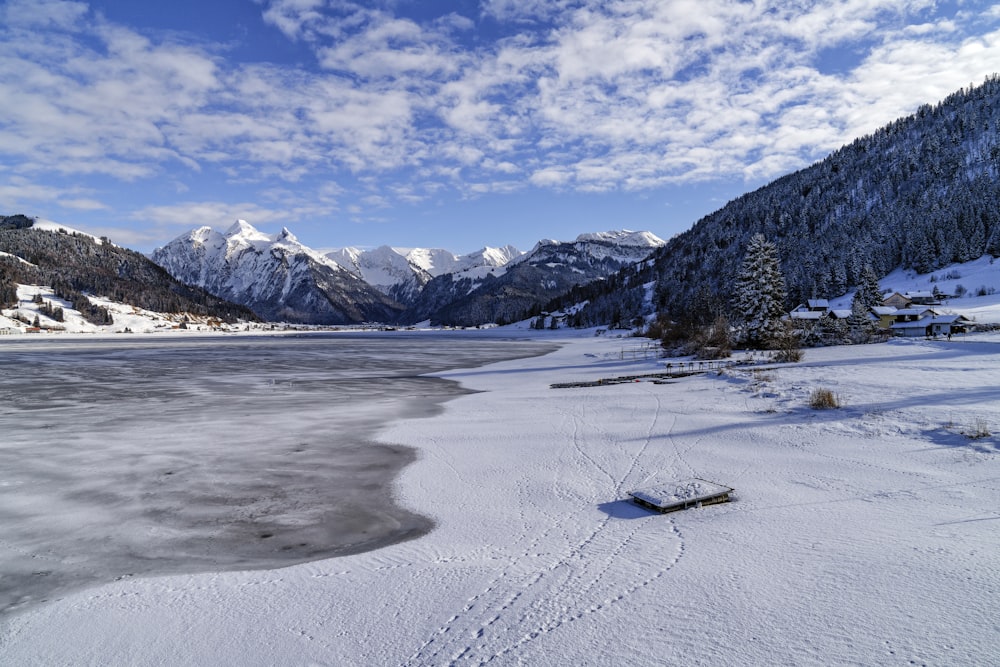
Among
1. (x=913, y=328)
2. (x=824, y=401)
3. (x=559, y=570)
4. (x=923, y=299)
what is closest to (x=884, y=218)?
(x=923, y=299)

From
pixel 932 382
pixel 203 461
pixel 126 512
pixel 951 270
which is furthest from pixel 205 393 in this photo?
pixel 951 270

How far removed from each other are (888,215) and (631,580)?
18342 cm

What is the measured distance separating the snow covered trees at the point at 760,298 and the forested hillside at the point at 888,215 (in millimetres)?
41976

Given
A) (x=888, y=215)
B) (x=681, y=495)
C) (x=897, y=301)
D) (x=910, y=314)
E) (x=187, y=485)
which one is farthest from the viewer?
(x=888, y=215)

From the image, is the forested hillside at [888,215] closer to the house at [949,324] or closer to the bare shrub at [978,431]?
the house at [949,324]

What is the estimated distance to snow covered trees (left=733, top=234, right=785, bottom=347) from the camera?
172 ft

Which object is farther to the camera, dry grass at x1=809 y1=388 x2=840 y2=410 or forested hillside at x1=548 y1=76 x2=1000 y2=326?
forested hillside at x1=548 y1=76 x2=1000 y2=326

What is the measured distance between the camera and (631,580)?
6898 mm

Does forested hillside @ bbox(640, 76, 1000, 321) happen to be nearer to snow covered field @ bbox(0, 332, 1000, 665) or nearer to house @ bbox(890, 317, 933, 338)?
house @ bbox(890, 317, 933, 338)

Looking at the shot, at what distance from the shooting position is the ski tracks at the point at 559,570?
5.66 metres

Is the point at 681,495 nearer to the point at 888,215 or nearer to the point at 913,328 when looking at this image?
the point at 913,328

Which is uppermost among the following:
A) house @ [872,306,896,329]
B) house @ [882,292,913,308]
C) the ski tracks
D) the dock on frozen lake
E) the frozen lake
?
house @ [882,292,913,308]

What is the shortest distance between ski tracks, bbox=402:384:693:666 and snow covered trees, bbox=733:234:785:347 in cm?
4632

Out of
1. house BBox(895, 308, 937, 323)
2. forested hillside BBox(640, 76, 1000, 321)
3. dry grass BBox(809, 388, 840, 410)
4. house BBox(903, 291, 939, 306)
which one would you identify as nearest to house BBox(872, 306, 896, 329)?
house BBox(895, 308, 937, 323)
